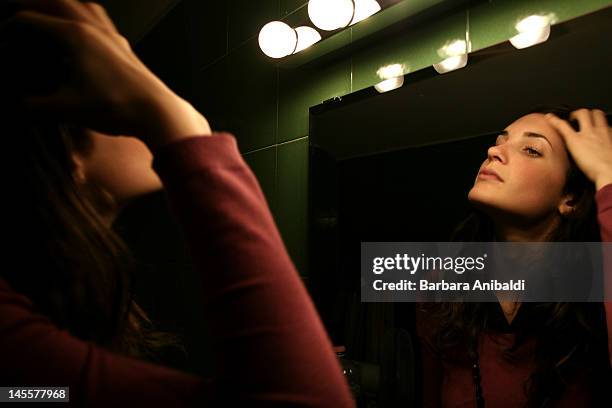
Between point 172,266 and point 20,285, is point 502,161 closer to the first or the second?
point 20,285

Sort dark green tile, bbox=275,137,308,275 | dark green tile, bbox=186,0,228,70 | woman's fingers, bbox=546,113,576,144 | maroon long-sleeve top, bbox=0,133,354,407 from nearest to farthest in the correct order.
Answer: maroon long-sleeve top, bbox=0,133,354,407, woman's fingers, bbox=546,113,576,144, dark green tile, bbox=275,137,308,275, dark green tile, bbox=186,0,228,70

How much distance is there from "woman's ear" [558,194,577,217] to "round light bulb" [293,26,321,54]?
2.13 feet

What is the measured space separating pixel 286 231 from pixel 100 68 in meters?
0.75

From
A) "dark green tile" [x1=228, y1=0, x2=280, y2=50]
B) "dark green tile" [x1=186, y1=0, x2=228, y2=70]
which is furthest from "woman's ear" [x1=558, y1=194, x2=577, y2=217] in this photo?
"dark green tile" [x1=186, y1=0, x2=228, y2=70]

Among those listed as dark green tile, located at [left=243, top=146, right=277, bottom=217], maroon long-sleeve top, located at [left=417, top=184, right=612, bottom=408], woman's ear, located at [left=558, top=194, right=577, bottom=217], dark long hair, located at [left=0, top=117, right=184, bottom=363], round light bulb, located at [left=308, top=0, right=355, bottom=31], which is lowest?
maroon long-sleeve top, located at [left=417, top=184, right=612, bottom=408]

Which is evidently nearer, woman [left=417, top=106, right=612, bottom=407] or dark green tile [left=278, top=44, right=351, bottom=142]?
woman [left=417, top=106, right=612, bottom=407]

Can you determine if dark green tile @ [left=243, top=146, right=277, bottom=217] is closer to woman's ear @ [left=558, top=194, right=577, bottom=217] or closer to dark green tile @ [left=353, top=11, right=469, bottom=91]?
dark green tile @ [left=353, top=11, right=469, bottom=91]

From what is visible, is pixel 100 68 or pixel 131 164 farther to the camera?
pixel 131 164

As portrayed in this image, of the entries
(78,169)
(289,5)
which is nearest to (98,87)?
(78,169)

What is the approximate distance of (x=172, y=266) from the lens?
4.61 feet

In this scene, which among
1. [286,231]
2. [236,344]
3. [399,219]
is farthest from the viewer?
[286,231]

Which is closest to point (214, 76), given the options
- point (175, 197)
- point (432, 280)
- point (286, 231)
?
point (286, 231)

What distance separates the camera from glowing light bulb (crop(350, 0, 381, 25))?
0.84 m

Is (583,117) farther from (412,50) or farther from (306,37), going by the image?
(306,37)
